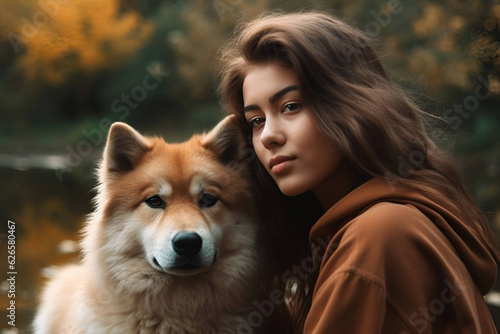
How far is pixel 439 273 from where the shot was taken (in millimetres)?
1366

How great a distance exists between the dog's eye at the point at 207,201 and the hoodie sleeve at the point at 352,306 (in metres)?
0.69

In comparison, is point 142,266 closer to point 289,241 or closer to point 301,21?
point 289,241

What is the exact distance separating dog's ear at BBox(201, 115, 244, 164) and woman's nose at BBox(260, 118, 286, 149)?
0.34m

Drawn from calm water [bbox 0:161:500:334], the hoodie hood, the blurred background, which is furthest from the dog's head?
the blurred background

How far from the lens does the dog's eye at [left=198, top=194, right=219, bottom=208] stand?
75.0 inches

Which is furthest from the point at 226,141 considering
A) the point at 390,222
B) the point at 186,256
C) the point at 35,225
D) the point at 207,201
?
the point at 35,225

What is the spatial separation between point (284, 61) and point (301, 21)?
152 mm

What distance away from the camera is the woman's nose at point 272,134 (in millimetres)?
1608

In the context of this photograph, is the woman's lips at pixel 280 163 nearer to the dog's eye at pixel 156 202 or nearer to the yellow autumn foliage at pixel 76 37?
the dog's eye at pixel 156 202

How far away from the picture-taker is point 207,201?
6.28 ft

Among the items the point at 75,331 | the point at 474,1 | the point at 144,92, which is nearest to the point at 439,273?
the point at 75,331

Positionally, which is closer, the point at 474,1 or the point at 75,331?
the point at 75,331

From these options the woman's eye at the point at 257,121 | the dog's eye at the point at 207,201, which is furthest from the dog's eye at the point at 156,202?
the woman's eye at the point at 257,121

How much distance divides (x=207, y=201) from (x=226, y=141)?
0.24 meters
